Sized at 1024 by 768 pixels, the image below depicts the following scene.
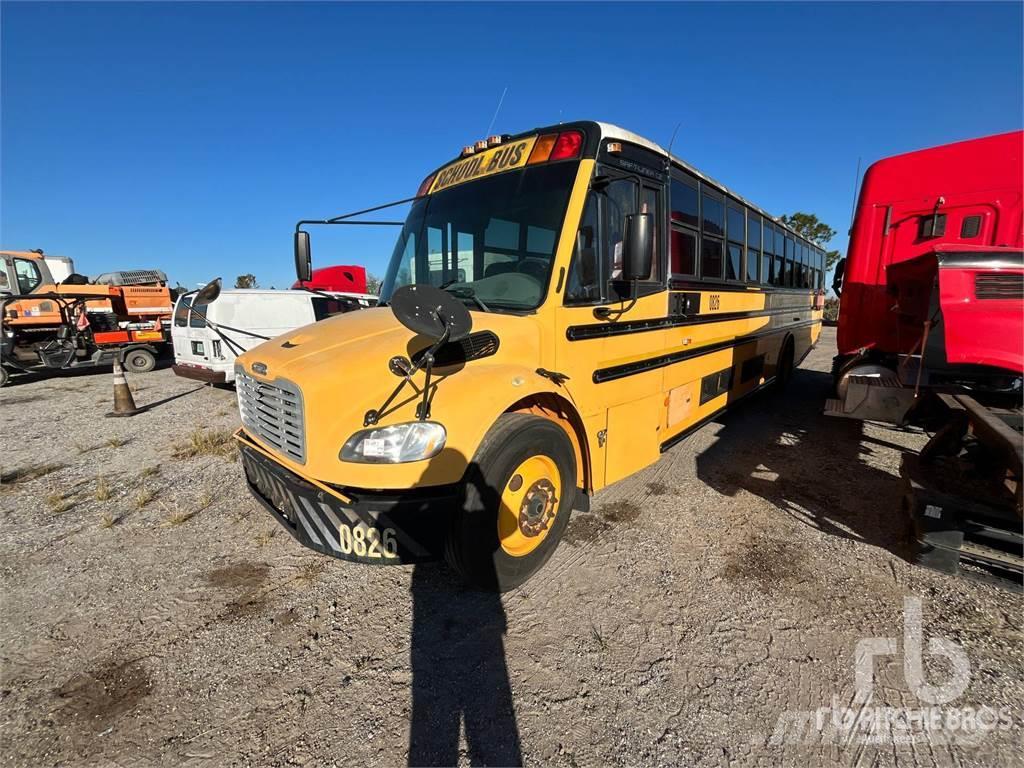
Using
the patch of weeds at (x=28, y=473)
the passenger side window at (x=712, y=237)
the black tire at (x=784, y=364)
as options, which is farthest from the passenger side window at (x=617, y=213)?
the patch of weeds at (x=28, y=473)

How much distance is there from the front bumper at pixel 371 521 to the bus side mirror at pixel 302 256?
2578 mm

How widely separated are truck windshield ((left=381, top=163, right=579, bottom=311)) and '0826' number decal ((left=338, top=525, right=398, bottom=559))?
1.54 meters

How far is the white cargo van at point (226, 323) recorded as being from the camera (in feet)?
27.0

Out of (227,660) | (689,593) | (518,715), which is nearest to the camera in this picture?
(518,715)

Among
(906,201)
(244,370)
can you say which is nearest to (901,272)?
(906,201)

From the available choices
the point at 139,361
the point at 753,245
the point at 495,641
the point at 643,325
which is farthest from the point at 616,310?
the point at 139,361

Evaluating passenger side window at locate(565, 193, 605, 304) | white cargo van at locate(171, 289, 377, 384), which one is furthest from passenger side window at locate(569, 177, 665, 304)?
white cargo van at locate(171, 289, 377, 384)

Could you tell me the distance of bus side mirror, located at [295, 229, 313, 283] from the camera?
426 centimetres

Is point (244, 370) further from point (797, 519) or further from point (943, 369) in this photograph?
point (943, 369)

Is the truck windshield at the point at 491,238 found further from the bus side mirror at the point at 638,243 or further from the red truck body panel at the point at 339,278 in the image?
the red truck body panel at the point at 339,278

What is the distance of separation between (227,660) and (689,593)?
2.68 metres

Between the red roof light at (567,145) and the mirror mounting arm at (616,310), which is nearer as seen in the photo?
the red roof light at (567,145)

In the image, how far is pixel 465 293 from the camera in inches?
126

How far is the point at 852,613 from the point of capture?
264 centimetres
